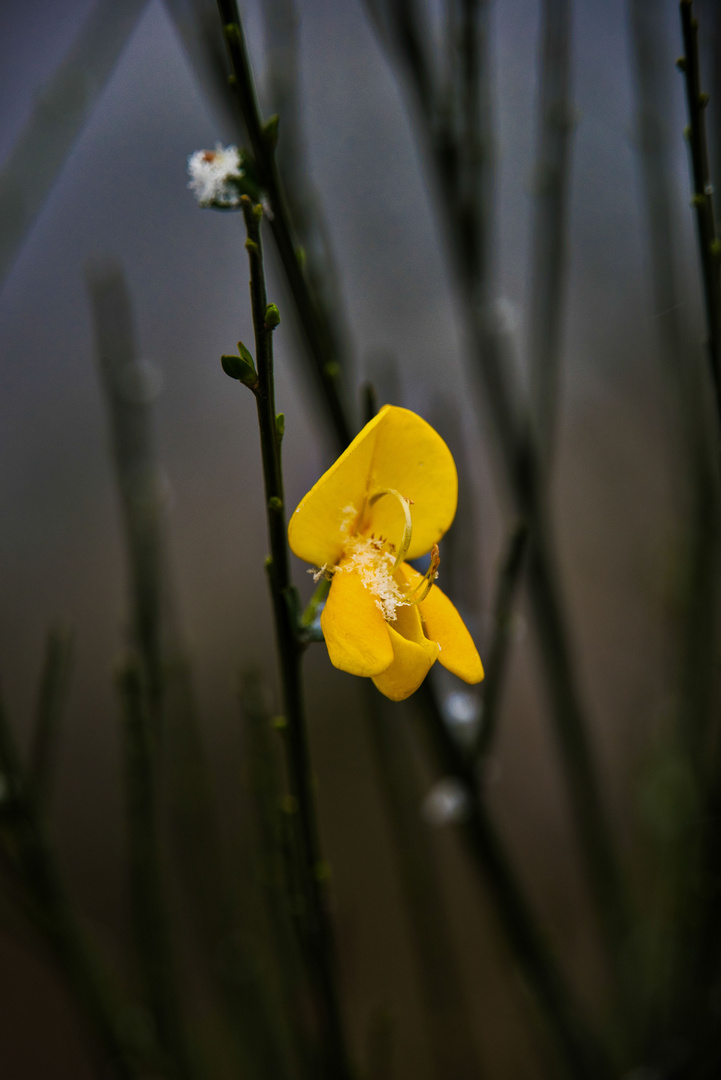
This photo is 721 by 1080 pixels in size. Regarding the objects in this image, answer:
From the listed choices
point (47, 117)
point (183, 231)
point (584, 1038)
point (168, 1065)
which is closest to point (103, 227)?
point (183, 231)

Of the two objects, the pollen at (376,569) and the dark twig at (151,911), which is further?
the dark twig at (151,911)

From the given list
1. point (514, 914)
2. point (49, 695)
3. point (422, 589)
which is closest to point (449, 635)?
point (422, 589)

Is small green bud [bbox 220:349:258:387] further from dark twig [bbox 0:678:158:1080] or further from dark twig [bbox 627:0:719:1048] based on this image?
dark twig [bbox 627:0:719:1048]

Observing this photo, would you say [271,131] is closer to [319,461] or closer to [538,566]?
[538,566]

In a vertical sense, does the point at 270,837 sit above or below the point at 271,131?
below

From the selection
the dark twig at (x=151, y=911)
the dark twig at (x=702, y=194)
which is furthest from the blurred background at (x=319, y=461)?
the dark twig at (x=702, y=194)

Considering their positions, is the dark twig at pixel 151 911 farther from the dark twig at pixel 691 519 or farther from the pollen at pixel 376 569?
the dark twig at pixel 691 519

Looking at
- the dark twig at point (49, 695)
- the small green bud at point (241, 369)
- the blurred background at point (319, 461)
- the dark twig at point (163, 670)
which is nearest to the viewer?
the small green bud at point (241, 369)
